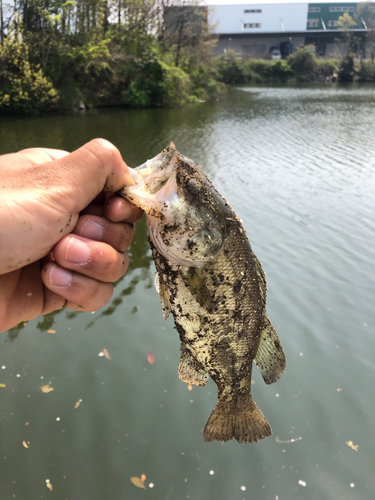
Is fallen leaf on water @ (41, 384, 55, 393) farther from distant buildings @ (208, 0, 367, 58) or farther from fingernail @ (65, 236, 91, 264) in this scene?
distant buildings @ (208, 0, 367, 58)

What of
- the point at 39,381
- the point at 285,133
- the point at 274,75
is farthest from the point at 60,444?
the point at 274,75

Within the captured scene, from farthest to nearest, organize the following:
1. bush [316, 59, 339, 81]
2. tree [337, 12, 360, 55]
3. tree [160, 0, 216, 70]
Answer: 1. tree [337, 12, 360, 55]
2. bush [316, 59, 339, 81]
3. tree [160, 0, 216, 70]

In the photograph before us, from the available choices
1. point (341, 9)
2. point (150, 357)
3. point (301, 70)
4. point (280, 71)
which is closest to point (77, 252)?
point (150, 357)

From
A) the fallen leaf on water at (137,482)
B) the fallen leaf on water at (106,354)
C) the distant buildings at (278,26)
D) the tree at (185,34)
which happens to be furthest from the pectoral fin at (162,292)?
the distant buildings at (278,26)

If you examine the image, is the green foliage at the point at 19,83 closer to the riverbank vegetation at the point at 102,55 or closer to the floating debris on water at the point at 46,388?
the riverbank vegetation at the point at 102,55

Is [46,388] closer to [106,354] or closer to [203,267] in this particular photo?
[106,354]

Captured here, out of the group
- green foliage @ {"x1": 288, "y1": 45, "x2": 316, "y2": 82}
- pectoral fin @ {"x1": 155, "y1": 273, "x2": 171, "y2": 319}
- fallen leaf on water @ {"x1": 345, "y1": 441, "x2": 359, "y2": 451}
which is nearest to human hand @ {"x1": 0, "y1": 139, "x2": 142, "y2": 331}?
pectoral fin @ {"x1": 155, "y1": 273, "x2": 171, "y2": 319}

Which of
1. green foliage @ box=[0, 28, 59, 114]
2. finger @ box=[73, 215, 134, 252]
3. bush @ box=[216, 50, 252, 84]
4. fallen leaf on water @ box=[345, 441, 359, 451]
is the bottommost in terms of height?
fallen leaf on water @ box=[345, 441, 359, 451]
